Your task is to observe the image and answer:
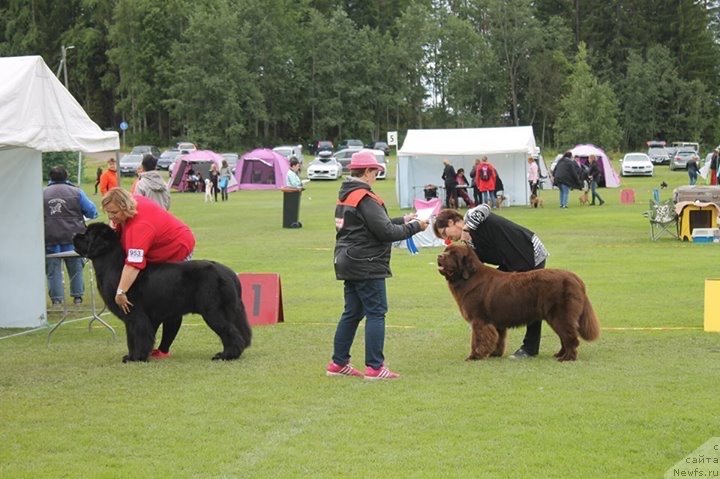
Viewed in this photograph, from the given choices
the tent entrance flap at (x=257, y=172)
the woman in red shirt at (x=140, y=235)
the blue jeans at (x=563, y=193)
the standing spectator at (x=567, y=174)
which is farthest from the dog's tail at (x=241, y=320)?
the tent entrance flap at (x=257, y=172)

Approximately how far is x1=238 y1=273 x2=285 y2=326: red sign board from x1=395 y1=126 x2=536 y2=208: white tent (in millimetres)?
24470

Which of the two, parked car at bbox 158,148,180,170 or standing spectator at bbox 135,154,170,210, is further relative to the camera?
parked car at bbox 158,148,180,170

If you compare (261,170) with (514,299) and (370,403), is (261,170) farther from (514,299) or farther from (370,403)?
(370,403)

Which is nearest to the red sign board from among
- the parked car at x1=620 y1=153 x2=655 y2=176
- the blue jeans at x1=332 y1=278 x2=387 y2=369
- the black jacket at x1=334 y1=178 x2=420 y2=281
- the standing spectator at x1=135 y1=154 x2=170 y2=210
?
the standing spectator at x1=135 y1=154 x2=170 y2=210

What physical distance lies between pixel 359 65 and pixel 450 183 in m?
62.8

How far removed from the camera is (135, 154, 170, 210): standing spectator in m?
13.8

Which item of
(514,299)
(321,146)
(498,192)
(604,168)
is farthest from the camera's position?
(321,146)

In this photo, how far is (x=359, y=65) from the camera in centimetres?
9706

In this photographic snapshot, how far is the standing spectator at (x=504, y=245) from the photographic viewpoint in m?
9.99

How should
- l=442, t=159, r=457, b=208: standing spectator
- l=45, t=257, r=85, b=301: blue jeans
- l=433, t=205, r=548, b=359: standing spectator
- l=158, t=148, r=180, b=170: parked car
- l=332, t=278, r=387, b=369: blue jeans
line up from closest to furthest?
l=332, t=278, r=387, b=369: blue jeans < l=433, t=205, r=548, b=359: standing spectator < l=45, t=257, r=85, b=301: blue jeans < l=442, t=159, r=457, b=208: standing spectator < l=158, t=148, r=180, b=170: parked car

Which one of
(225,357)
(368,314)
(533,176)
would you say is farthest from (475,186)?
(368,314)

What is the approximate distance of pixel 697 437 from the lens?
6965 mm

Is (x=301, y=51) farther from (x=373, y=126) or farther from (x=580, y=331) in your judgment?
(x=580, y=331)

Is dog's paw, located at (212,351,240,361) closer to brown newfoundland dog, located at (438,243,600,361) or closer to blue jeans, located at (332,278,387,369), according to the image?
blue jeans, located at (332,278,387,369)
